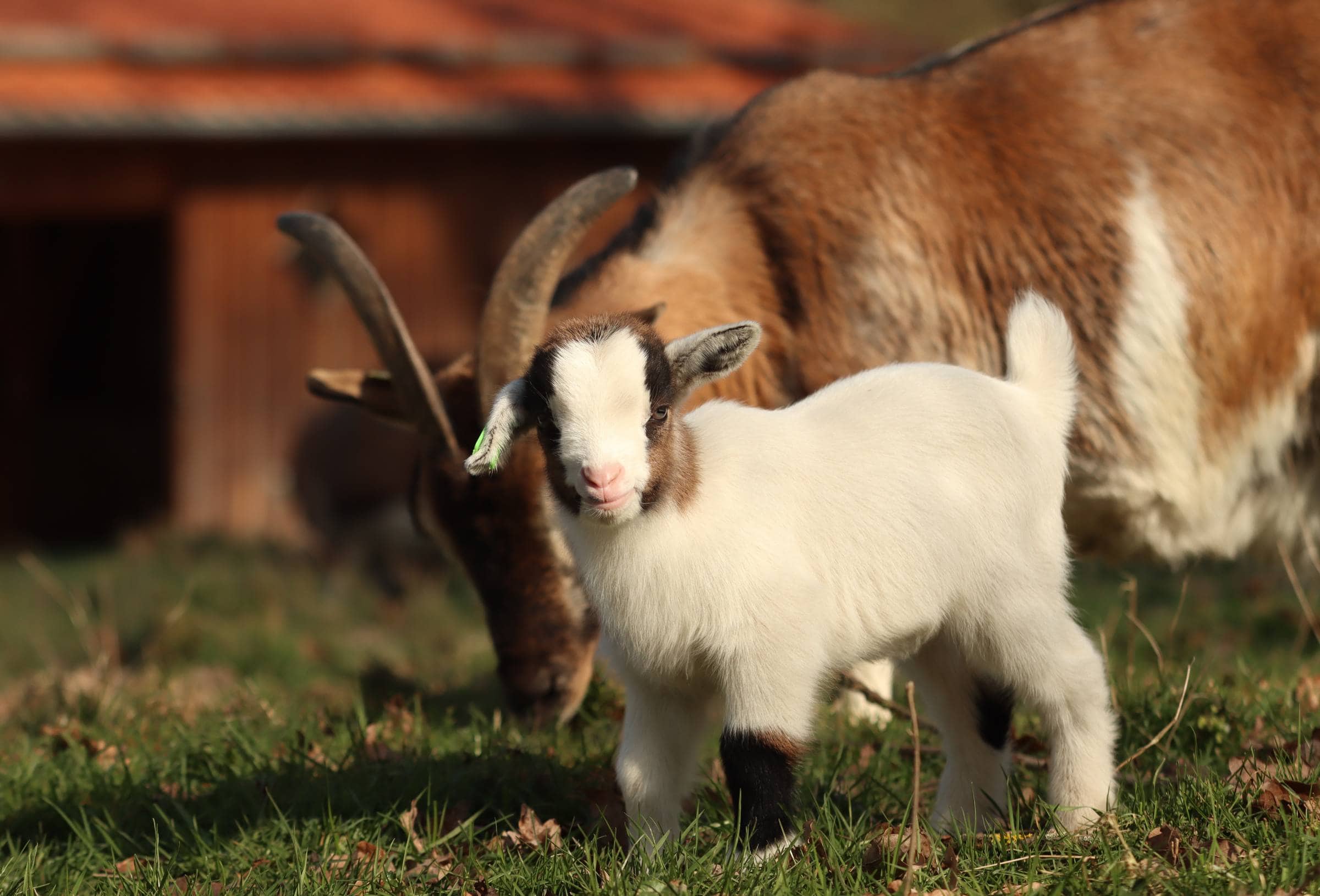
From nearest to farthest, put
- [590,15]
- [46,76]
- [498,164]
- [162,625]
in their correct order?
[162,625]
[46,76]
[498,164]
[590,15]

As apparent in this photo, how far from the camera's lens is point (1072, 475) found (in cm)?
466

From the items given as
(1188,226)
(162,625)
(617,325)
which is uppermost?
(617,325)

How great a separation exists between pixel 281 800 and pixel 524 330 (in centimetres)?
163

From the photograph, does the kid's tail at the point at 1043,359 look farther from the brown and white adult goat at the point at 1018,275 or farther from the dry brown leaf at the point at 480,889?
the dry brown leaf at the point at 480,889

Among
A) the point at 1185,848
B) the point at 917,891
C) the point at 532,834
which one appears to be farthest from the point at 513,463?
the point at 1185,848

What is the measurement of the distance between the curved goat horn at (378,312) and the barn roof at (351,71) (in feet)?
24.1

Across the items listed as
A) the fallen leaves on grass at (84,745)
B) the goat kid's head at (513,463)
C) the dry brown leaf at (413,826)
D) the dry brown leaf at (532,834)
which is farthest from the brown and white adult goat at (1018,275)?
the fallen leaves on grass at (84,745)

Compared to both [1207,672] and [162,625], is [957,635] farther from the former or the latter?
[162,625]

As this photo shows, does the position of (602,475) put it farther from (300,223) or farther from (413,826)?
(300,223)

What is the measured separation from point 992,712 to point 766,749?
75cm

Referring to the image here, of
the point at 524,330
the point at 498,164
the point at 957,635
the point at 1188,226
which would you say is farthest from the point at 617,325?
the point at 498,164

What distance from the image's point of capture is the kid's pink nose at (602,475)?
9.18ft

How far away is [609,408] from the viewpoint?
2.90 metres

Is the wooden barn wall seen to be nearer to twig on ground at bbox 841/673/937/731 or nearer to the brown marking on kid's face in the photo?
twig on ground at bbox 841/673/937/731
